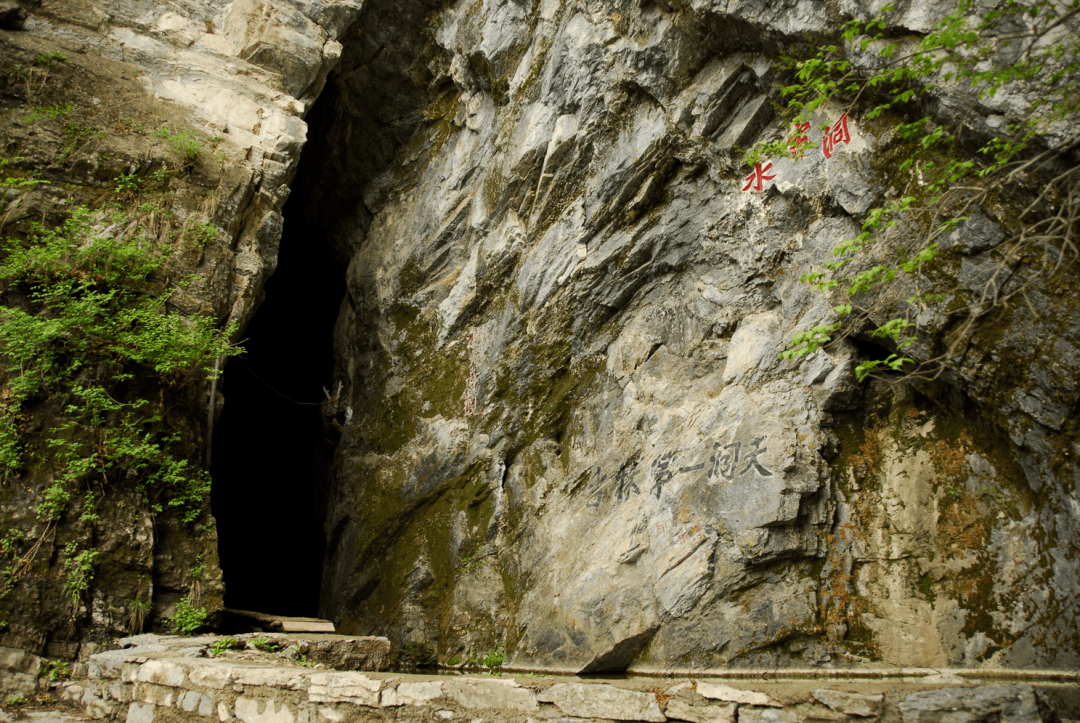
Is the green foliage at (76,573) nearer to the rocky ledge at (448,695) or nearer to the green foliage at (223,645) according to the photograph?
the rocky ledge at (448,695)

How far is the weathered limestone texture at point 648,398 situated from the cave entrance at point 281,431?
380 centimetres

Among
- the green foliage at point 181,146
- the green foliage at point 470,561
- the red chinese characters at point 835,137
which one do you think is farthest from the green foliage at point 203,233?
the red chinese characters at point 835,137

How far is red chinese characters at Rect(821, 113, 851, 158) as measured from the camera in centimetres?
707

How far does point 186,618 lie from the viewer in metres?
6.64

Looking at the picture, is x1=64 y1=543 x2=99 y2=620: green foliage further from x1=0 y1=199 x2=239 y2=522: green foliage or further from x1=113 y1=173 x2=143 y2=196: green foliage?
x1=113 y1=173 x2=143 y2=196: green foliage

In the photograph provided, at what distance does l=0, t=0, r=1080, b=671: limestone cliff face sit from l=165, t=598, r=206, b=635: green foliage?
165 millimetres

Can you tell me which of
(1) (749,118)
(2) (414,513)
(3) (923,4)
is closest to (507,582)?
(2) (414,513)

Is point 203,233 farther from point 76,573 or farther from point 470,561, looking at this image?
point 470,561

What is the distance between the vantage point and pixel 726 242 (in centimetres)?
824

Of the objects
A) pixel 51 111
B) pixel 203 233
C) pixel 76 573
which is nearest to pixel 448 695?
pixel 76 573

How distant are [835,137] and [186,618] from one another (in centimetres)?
924

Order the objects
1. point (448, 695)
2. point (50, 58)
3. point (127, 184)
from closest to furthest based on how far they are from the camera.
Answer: point (448, 695) < point (127, 184) < point (50, 58)

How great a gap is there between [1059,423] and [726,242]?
4.15m

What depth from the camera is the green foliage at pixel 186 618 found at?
21.6ft
